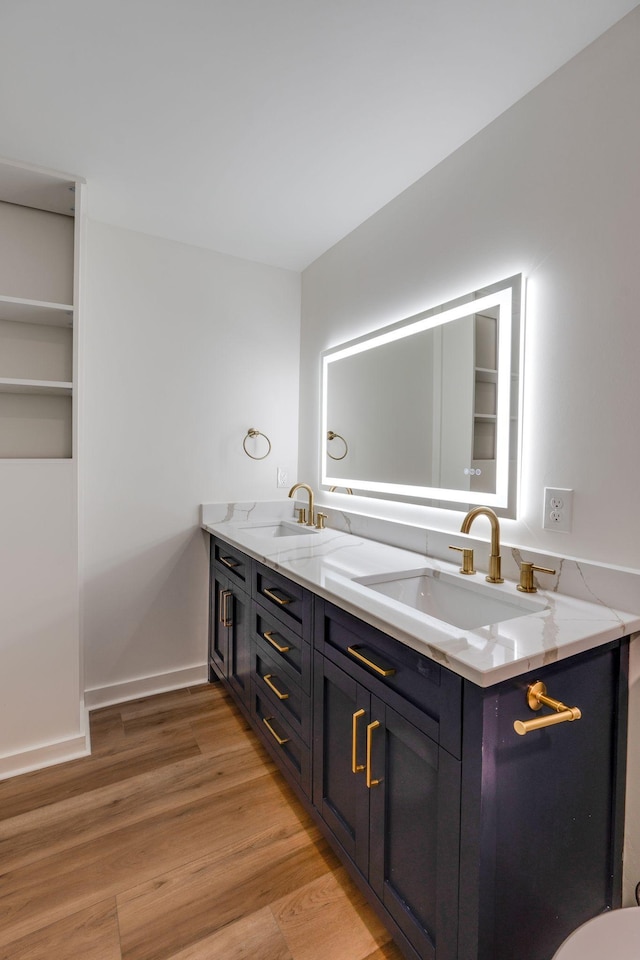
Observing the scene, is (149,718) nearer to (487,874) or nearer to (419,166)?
(487,874)

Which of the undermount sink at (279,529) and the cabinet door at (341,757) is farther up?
the undermount sink at (279,529)

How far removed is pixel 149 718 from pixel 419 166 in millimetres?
2664

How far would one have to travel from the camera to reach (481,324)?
5.30ft

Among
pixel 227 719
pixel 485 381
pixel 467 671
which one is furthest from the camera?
pixel 227 719

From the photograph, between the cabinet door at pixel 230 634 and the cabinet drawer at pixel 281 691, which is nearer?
the cabinet drawer at pixel 281 691

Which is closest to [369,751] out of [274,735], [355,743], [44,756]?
[355,743]

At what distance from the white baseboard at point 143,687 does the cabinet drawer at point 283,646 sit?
821 millimetres

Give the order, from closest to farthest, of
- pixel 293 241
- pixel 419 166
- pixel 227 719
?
pixel 419 166 < pixel 227 719 < pixel 293 241

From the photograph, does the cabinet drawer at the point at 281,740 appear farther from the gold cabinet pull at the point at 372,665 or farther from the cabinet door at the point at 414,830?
the gold cabinet pull at the point at 372,665

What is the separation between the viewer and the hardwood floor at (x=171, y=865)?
47.7 inches

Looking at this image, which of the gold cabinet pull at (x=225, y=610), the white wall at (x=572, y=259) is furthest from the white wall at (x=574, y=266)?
the gold cabinet pull at (x=225, y=610)

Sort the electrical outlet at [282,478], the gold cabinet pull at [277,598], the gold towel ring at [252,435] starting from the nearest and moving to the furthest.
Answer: the gold cabinet pull at [277,598] → the gold towel ring at [252,435] → the electrical outlet at [282,478]

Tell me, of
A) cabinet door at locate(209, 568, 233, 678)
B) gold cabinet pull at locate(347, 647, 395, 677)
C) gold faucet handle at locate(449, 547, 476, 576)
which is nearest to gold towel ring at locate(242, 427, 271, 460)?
cabinet door at locate(209, 568, 233, 678)

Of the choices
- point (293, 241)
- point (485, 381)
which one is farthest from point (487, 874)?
point (293, 241)
